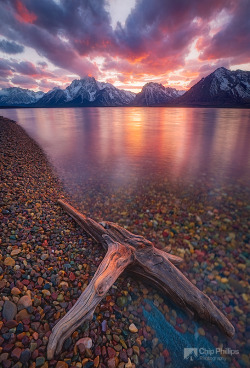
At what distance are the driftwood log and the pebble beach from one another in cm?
20

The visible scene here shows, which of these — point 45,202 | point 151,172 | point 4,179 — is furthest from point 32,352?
point 151,172

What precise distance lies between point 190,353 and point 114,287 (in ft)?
5.09

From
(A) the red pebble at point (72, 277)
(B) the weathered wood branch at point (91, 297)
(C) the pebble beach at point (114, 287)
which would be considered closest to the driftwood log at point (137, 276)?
(B) the weathered wood branch at point (91, 297)

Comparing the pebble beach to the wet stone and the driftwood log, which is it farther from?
the driftwood log

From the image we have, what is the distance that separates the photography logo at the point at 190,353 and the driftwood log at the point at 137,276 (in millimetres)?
489

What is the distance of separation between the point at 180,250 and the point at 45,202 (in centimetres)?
466

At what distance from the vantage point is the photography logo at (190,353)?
112 inches

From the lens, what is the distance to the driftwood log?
266cm

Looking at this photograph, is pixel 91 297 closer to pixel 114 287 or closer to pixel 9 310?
pixel 114 287

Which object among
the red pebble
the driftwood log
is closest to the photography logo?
the driftwood log

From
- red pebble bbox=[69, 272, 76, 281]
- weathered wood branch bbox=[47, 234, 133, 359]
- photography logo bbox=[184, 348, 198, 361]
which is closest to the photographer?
weathered wood branch bbox=[47, 234, 133, 359]

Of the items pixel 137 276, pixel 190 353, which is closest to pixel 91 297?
pixel 137 276

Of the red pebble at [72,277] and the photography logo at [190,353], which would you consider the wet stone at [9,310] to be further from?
the photography logo at [190,353]

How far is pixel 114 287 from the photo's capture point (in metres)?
3.58
